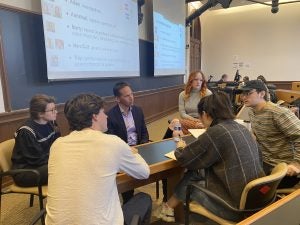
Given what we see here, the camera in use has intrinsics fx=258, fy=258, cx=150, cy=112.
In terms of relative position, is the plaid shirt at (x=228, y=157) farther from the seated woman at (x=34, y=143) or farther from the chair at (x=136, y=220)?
the seated woman at (x=34, y=143)

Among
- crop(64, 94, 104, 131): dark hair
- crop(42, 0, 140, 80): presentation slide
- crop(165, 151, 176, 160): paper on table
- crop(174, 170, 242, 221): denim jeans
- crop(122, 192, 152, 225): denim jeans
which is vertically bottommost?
crop(174, 170, 242, 221): denim jeans

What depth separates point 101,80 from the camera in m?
3.91

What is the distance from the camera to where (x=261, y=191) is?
1263mm

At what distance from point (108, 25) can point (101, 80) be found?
813 mm

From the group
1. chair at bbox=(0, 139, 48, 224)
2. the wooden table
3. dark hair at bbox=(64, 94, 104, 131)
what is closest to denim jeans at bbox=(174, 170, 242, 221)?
the wooden table

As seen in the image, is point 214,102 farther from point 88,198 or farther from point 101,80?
point 101,80

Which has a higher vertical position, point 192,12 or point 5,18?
point 192,12

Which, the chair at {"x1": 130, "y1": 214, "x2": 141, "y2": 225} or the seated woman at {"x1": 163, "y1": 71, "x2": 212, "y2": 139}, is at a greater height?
the seated woman at {"x1": 163, "y1": 71, "x2": 212, "y2": 139}

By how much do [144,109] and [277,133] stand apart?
3.80 m

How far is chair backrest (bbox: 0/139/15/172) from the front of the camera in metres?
1.74

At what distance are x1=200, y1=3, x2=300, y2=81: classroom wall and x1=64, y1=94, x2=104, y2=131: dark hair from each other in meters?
9.22

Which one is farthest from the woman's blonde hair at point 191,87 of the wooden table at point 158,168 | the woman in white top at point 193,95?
the wooden table at point 158,168

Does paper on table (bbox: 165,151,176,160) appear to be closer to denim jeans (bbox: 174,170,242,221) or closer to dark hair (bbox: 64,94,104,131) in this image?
denim jeans (bbox: 174,170,242,221)

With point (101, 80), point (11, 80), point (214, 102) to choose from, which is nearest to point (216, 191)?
point (214, 102)
